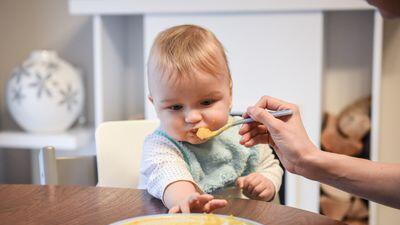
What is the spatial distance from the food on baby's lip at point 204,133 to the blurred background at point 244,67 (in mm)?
525

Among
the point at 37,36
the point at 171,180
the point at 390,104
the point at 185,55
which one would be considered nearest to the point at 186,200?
the point at 171,180

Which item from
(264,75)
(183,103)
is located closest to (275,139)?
(183,103)

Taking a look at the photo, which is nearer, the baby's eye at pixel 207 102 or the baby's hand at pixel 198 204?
the baby's hand at pixel 198 204

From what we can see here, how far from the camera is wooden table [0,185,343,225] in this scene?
0.83m

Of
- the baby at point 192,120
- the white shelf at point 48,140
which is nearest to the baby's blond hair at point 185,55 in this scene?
the baby at point 192,120

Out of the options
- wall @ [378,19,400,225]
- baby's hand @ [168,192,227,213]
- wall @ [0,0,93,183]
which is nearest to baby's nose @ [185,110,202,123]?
baby's hand @ [168,192,227,213]

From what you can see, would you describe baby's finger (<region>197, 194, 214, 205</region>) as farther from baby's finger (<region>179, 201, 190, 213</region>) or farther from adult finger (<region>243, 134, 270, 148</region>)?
adult finger (<region>243, 134, 270, 148</region>)

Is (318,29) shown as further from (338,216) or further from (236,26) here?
(338,216)

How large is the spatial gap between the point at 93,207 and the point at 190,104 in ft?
0.93

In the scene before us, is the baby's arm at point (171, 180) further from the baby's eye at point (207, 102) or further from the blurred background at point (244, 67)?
the blurred background at point (244, 67)

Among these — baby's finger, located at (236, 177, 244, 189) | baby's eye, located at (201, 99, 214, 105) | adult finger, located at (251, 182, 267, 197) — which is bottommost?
adult finger, located at (251, 182, 267, 197)

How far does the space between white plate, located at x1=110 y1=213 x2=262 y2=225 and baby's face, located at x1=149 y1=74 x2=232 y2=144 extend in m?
0.27

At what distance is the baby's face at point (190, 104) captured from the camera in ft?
3.45

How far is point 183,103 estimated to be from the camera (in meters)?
1.06
